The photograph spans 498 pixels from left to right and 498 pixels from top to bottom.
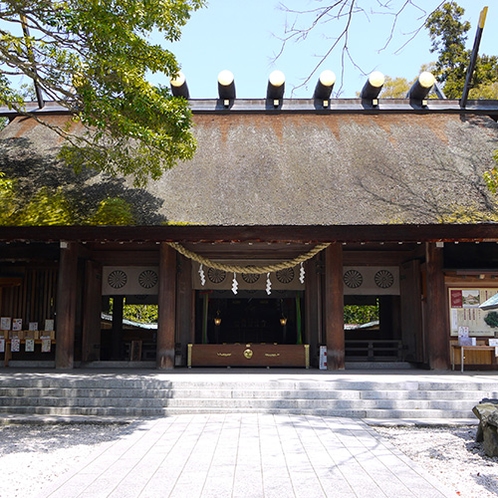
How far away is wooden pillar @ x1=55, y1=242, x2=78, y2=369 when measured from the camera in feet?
31.7

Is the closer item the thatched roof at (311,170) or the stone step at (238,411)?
the stone step at (238,411)

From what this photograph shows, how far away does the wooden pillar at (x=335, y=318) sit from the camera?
9.66 m

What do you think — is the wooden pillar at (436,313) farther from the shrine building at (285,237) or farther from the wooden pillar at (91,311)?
the wooden pillar at (91,311)

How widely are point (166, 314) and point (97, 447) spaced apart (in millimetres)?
4375

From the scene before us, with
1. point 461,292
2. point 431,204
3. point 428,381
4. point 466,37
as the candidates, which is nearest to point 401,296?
point 461,292

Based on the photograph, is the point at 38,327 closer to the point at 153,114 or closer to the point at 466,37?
the point at 153,114

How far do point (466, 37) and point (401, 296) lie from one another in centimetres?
1389

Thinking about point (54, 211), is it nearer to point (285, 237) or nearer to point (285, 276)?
point (285, 237)

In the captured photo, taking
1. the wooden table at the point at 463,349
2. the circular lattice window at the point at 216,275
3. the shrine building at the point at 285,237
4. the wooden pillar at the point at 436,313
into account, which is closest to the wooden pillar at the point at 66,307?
the shrine building at the point at 285,237

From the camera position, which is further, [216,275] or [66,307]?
[216,275]

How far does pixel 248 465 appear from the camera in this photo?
4.71 m

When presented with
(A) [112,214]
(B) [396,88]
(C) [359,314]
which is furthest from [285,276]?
(C) [359,314]

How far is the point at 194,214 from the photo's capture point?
30.2ft

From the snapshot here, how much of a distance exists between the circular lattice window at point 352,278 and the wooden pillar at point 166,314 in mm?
3725
